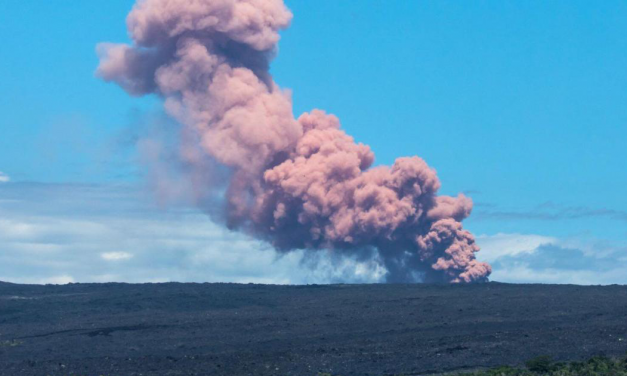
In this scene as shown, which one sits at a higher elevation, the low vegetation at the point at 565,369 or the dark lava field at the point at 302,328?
the dark lava field at the point at 302,328

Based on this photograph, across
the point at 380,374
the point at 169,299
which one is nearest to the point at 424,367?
the point at 380,374

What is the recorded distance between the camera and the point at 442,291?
83.0 metres

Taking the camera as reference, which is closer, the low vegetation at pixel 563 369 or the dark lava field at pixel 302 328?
the low vegetation at pixel 563 369

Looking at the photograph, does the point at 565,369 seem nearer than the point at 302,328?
Yes

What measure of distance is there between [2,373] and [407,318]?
92.2ft

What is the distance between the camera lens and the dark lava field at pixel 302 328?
164ft

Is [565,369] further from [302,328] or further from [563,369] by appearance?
[302,328]

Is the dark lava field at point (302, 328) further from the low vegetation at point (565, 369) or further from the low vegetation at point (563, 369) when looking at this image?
the low vegetation at point (565, 369)

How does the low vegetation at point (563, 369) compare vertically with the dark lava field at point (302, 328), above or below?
below

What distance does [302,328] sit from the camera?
215ft

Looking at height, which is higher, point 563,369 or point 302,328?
point 302,328

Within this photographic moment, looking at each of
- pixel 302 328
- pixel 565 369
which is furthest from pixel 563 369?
pixel 302 328

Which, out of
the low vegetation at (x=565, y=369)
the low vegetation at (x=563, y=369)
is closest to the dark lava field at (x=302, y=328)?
the low vegetation at (x=563, y=369)

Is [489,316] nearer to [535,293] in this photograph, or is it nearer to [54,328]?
[535,293]
